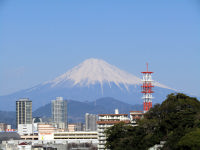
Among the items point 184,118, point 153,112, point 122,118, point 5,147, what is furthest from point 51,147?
point 184,118

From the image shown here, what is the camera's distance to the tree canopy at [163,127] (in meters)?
93.9

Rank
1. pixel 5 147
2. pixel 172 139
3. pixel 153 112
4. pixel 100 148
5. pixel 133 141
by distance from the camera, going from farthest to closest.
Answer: pixel 5 147, pixel 100 148, pixel 153 112, pixel 133 141, pixel 172 139

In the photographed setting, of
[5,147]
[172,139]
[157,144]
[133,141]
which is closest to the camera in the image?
[172,139]

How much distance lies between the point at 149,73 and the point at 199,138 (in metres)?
71.6

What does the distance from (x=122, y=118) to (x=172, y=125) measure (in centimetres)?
6017

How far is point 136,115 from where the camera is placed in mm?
156250

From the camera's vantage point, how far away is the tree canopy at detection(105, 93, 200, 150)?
308 ft

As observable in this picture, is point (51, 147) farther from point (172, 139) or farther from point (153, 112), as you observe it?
point (172, 139)

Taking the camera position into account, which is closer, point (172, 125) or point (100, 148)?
point (172, 125)

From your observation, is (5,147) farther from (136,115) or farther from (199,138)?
(199,138)

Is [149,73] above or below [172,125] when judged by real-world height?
above

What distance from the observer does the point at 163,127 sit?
3974 inches

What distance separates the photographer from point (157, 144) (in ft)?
317

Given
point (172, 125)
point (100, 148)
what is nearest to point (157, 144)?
point (172, 125)
